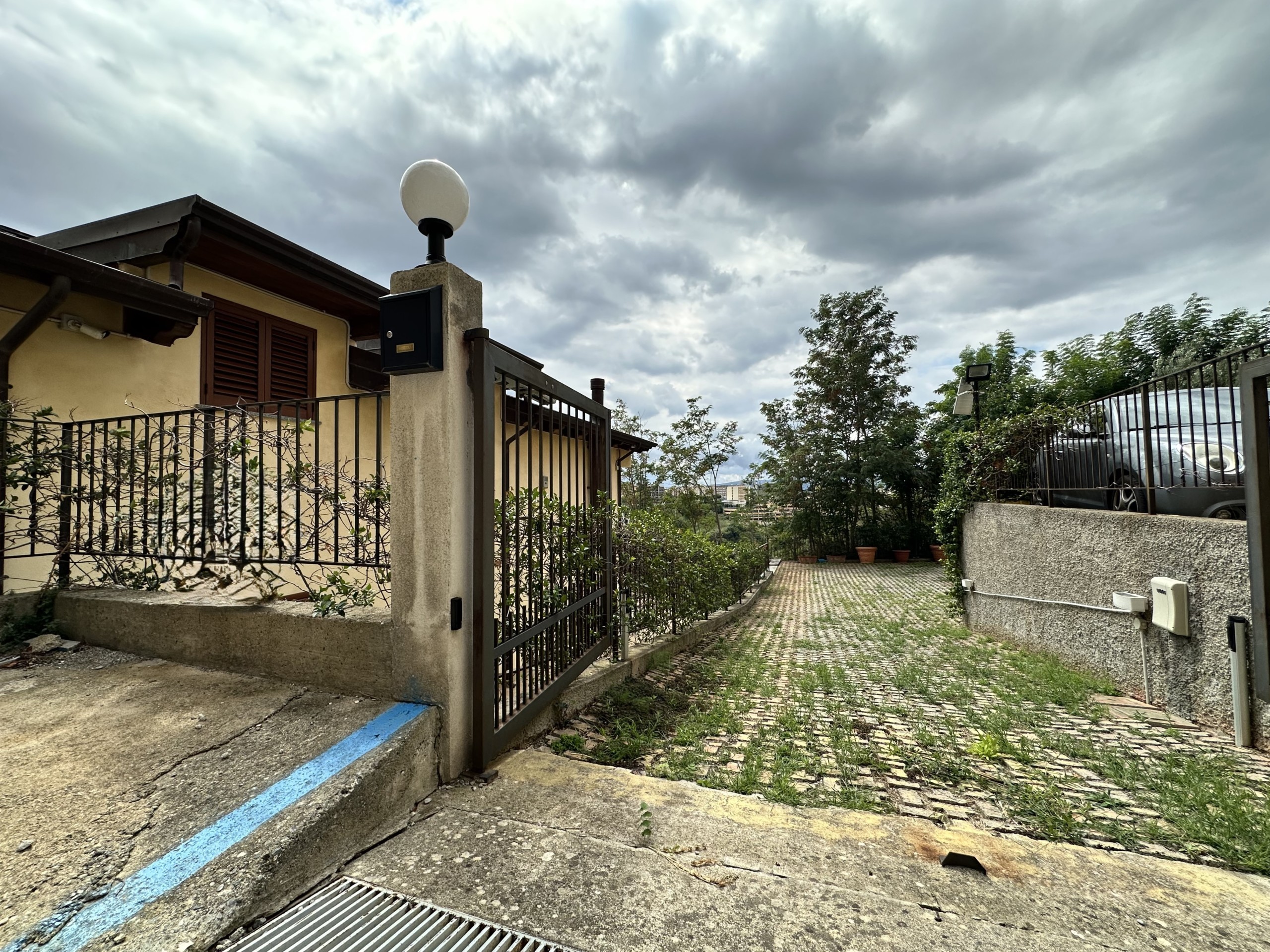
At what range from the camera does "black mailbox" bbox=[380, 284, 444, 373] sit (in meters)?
2.26

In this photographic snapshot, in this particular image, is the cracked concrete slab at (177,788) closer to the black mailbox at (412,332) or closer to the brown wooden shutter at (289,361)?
the black mailbox at (412,332)

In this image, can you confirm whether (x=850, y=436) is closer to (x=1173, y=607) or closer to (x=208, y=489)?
(x=1173, y=607)

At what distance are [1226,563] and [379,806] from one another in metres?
5.34

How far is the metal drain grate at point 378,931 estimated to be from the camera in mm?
1336

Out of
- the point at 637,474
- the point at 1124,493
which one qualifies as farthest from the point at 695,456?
the point at 1124,493

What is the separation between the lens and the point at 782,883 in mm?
1596

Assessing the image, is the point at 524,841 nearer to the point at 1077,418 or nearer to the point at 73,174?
the point at 73,174

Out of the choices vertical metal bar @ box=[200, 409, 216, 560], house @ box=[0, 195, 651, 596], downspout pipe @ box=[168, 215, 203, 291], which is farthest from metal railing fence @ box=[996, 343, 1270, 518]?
downspout pipe @ box=[168, 215, 203, 291]

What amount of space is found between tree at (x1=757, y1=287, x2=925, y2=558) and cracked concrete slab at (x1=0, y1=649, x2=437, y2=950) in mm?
17900

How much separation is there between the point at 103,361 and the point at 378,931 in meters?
5.53

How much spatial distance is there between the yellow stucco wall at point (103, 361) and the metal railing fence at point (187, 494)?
1.39 feet

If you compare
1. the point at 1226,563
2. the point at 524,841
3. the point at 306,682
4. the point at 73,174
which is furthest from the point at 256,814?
the point at 73,174

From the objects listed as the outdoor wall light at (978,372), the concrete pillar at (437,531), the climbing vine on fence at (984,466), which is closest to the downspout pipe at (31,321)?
the concrete pillar at (437,531)

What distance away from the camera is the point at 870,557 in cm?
1728
